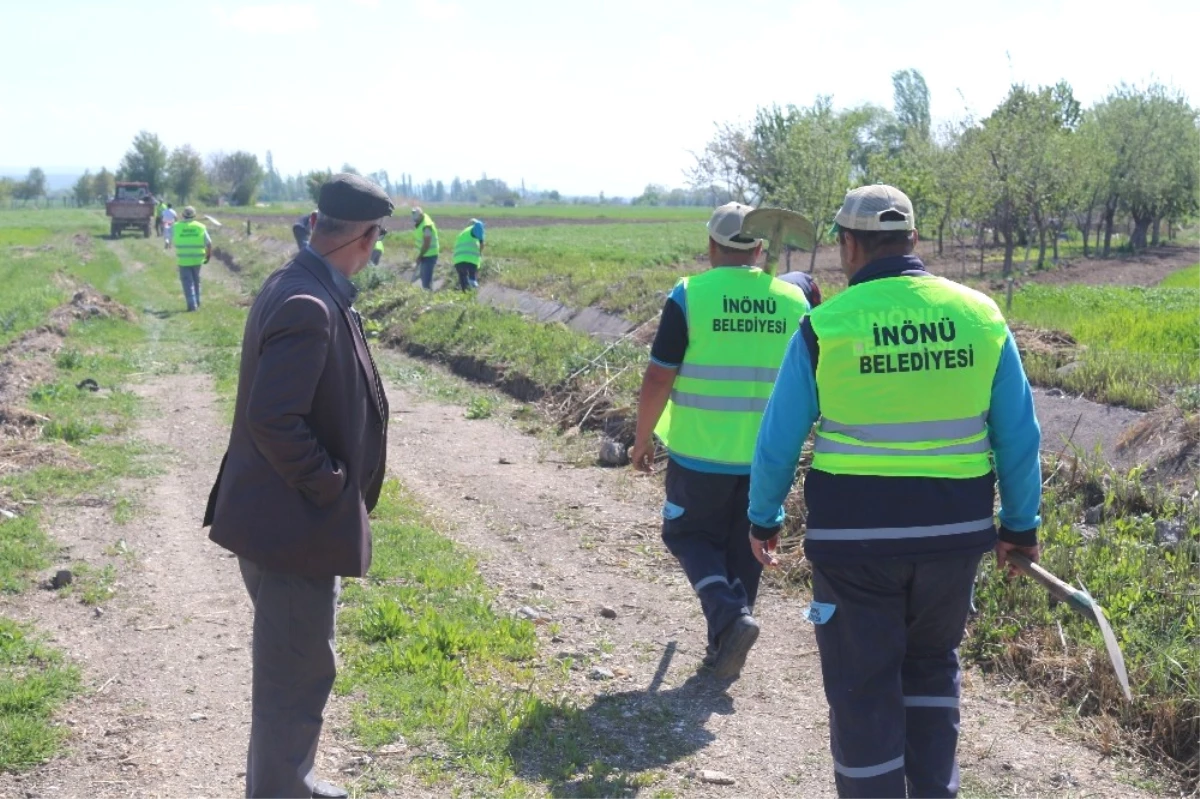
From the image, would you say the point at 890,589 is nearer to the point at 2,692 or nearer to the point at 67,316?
the point at 2,692

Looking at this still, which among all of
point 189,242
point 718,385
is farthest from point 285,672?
point 189,242

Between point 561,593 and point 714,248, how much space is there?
92.3 inches

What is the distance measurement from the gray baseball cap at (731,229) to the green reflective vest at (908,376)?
178 centimetres

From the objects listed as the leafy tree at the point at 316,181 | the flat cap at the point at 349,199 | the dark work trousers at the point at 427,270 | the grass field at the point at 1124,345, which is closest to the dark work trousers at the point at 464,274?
the dark work trousers at the point at 427,270

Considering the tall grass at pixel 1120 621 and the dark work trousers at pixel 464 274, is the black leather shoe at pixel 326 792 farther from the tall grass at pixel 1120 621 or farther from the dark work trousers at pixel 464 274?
the dark work trousers at pixel 464 274

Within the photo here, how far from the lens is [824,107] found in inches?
954

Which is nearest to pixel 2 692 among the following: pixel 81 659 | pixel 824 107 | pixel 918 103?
pixel 81 659

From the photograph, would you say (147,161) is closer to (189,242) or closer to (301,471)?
(189,242)

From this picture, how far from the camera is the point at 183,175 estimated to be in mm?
105750

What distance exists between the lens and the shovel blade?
16.5ft

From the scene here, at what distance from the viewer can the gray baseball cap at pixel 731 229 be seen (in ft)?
16.9

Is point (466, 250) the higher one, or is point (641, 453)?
point (466, 250)

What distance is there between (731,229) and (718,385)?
2.33 ft

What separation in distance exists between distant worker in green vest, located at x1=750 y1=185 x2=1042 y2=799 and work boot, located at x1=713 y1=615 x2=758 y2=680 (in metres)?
1.33
